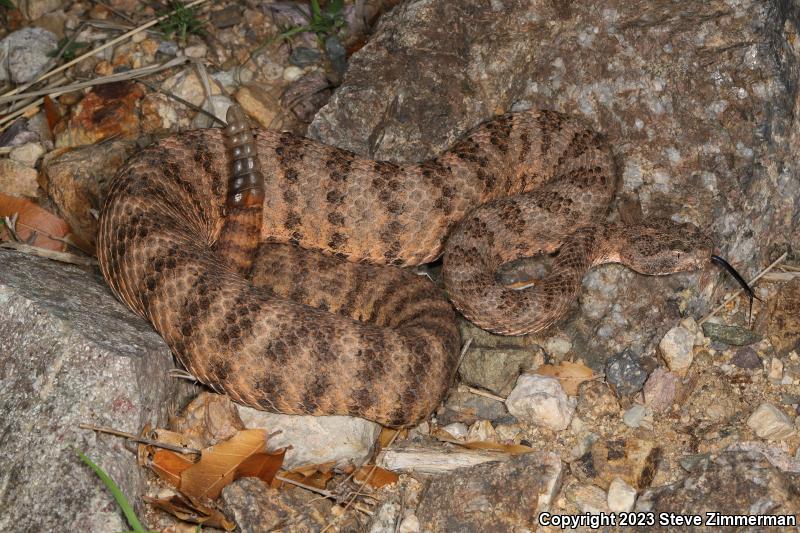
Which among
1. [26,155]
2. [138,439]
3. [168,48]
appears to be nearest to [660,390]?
[138,439]

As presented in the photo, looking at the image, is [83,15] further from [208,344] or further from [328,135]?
[208,344]

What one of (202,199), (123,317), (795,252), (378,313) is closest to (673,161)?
(795,252)

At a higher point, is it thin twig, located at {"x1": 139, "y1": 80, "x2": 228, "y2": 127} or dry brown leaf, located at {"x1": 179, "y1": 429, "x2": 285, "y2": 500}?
thin twig, located at {"x1": 139, "y1": 80, "x2": 228, "y2": 127}

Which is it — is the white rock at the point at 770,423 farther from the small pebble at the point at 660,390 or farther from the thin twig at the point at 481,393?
the thin twig at the point at 481,393

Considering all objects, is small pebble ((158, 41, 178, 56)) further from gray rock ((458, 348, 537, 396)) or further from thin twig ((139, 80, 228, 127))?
gray rock ((458, 348, 537, 396))

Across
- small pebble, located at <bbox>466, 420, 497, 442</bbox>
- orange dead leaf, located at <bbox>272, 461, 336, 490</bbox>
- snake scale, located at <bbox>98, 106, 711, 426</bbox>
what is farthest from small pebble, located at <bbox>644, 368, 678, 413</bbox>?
orange dead leaf, located at <bbox>272, 461, 336, 490</bbox>
